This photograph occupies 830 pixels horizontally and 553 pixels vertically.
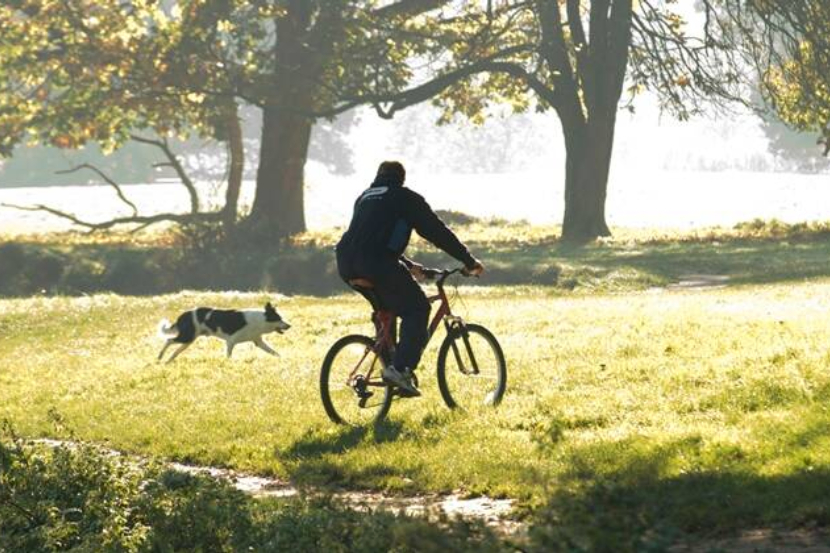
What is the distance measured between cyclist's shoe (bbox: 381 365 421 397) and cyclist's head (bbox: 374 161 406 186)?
1.55 metres

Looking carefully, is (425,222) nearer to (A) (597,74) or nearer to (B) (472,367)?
(B) (472,367)

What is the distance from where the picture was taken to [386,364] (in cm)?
1380

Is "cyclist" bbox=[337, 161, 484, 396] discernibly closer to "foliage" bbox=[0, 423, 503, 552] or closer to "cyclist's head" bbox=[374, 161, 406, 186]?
"cyclist's head" bbox=[374, 161, 406, 186]

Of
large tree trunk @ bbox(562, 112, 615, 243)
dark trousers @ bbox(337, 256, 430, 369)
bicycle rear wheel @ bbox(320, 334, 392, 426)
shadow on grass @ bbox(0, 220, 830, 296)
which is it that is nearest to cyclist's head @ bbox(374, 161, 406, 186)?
dark trousers @ bbox(337, 256, 430, 369)

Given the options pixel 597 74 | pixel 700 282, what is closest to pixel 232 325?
pixel 700 282

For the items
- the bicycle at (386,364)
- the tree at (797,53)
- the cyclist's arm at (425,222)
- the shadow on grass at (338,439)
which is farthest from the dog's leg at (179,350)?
the tree at (797,53)

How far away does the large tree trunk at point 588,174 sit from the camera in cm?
4434

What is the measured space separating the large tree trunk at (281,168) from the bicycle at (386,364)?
30748 millimetres

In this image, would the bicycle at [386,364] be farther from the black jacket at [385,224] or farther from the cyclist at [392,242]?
the black jacket at [385,224]

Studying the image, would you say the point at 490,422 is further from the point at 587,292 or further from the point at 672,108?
the point at 672,108

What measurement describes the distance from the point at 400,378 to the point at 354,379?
0.49 m

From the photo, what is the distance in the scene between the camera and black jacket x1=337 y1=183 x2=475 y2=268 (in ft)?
42.9

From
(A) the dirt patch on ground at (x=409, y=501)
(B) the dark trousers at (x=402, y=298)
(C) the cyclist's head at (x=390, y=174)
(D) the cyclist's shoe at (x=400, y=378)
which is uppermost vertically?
(C) the cyclist's head at (x=390, y=174)

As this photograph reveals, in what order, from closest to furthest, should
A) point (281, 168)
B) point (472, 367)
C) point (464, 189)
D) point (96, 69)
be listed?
point (472, 367)
point (96, 69)
point (281, 168)
point (464, 189)
